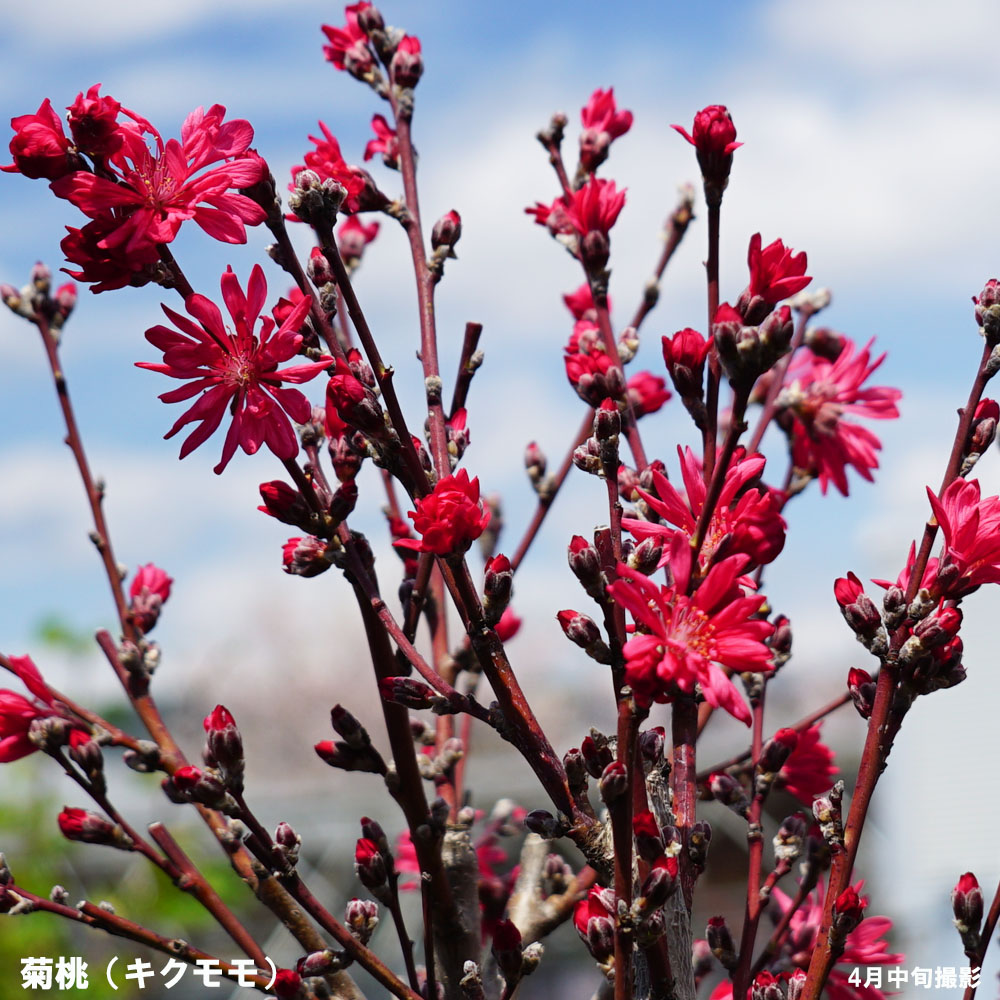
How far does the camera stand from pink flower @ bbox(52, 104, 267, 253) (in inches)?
38.0

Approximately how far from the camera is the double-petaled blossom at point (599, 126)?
1.69 m

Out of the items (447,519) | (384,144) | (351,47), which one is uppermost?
(351,47)

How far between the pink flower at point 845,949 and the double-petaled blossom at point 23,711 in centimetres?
93

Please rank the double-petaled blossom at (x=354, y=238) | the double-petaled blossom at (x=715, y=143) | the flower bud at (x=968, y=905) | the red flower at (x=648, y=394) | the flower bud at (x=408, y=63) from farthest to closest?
the double-petaled blossom at (x=354, y=238) → the red flower at (x=648, y=394) → the flower bud at (x=408, y=63) → the flower bud at (x=968, y=905) → the double-petaled blossom at (x=715, y=143)

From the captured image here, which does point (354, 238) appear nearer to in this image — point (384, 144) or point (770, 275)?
point (384, 144)

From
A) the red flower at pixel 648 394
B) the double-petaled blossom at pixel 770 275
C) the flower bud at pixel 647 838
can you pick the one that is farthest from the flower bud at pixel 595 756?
the red flower at pixel 648 394

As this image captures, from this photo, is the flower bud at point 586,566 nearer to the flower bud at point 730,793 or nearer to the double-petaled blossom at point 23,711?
the flower bud at point 730,793

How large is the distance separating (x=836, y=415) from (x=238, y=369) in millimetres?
961

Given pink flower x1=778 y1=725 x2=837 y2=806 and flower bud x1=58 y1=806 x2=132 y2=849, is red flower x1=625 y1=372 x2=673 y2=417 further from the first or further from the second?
flower bud x1=58 y1=806 x2=132 y2=849

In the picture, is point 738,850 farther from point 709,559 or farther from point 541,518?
point 709,559

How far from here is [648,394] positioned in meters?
1.75

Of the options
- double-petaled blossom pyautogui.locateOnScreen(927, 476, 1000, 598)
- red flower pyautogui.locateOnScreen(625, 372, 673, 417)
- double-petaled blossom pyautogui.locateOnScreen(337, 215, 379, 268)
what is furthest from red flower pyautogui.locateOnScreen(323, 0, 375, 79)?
double-petaled blossom pyautogui.locateOnScreen(927, 476, 1000, 598)

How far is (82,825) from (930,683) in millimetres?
962

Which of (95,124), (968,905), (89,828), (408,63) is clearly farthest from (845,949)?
(408,63)
